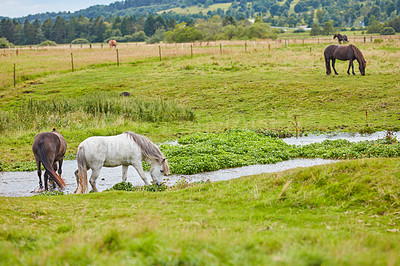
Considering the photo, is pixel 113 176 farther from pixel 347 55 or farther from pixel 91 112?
pixel 347 55

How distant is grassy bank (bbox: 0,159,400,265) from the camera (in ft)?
13.3

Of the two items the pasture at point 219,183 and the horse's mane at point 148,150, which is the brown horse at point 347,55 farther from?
the horse's mane at point 148,150

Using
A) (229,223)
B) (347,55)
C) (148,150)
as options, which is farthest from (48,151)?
(347,55)

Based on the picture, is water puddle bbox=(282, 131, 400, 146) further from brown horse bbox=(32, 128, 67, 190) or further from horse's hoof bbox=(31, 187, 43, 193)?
horse's hoof bbox=(31, 187, 43, 193)

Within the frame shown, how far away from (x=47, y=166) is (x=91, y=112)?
10.6 metres

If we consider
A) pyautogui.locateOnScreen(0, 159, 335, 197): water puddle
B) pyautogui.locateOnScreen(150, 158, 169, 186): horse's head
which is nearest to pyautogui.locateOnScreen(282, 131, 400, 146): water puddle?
pyautogui.locateOnScreen(0, 159, 335, 197): water puddle

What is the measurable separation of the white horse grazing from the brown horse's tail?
620 mm

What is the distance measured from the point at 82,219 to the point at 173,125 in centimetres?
1376

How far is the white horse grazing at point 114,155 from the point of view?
432 inches

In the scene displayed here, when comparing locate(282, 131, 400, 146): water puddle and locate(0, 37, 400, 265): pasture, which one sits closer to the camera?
locate(0, 37, 400, 265): pasture

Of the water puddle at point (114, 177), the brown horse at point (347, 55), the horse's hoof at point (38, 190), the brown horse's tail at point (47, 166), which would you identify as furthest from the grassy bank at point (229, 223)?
the brown horse at point (347, 55)

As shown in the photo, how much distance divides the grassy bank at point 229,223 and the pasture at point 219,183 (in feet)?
0.08

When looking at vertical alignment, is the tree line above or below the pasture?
above

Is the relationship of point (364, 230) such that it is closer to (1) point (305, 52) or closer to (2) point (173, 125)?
(2) point (173, 125)
